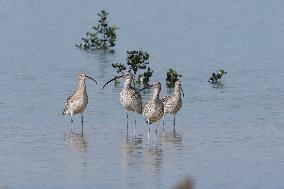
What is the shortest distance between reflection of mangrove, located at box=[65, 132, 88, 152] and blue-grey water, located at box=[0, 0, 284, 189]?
60mm

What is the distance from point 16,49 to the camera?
39.8 metres

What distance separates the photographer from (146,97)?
92.6 feet

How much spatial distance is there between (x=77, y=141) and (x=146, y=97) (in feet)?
20.3

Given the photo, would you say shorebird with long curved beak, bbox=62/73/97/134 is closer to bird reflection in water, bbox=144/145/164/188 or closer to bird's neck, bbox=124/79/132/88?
bird's neck, bbox=124/79/132/88

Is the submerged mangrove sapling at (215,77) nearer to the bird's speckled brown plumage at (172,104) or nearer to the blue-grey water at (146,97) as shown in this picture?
the blue-grey water at (146,97)

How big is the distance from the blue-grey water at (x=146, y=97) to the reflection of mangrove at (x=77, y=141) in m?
0.06

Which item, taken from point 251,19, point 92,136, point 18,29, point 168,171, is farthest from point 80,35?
point 168,171

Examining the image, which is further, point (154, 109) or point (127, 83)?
point (127, 83)

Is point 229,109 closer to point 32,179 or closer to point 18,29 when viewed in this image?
point 32,179

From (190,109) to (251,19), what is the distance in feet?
78.7

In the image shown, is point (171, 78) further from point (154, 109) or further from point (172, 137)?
point (154, 109)

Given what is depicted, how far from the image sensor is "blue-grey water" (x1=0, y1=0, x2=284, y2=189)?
19.0 m

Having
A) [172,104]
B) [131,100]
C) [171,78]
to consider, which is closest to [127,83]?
[131,100]

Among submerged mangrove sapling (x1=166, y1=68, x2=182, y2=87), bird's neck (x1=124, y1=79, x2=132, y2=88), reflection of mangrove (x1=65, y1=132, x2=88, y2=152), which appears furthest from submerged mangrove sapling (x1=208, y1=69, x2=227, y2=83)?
reflection of mangrove (x1=65, y1=132, x2=88, y2=152)
